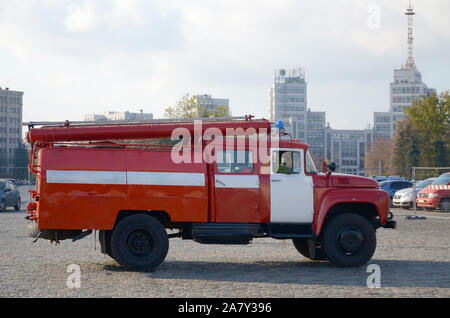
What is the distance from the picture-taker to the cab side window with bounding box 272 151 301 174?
13.7 m

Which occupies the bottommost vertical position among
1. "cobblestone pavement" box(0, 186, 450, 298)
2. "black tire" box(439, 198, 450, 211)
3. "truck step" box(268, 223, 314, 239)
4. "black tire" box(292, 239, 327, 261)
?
"cobblestone pavement" box(0, 186, 450, 298)

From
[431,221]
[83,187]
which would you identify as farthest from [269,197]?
[431,221]

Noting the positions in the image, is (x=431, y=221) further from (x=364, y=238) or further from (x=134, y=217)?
(x=134, y=217)

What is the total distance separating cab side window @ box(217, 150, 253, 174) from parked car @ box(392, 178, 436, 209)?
24524 mm

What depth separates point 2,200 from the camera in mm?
36062

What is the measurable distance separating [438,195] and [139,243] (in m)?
23.9

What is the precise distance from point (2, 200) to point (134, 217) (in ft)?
81.8

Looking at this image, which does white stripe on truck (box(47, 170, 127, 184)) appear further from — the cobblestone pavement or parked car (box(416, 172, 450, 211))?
parked car (box(416, 172, 450, 211))

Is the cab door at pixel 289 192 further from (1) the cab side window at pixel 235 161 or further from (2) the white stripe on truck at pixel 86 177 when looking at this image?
(2) the white stripe on truck at pixel 86 177

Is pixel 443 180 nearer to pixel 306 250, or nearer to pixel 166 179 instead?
pixel 306 250

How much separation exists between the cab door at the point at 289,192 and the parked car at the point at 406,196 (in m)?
24.1

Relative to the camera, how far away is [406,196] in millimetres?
36844

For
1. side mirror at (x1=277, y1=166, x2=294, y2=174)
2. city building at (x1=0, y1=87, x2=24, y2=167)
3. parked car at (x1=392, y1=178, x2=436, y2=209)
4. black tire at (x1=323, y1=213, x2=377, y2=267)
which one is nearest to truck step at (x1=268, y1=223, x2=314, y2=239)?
black tire at (x1=323, y1=213, x2=377, y2=267)

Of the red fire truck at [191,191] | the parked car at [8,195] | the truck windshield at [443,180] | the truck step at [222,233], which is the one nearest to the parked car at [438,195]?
the truck windshield at [443,180]
